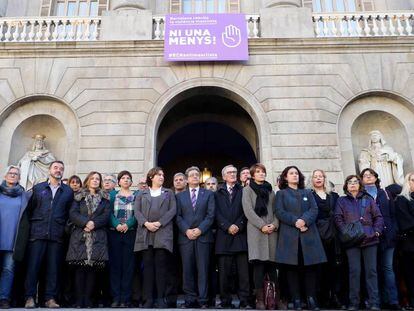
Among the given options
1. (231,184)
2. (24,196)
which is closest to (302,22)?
(231,184)

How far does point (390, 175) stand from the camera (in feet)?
39.8

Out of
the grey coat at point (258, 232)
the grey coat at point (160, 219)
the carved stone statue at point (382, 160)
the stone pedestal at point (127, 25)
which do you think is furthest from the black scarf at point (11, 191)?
the carved stone statue at point (382, 160)

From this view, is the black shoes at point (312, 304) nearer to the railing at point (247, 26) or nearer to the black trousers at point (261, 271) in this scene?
the black trousers at point (261, 271)

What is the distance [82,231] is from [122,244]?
2.45 feet

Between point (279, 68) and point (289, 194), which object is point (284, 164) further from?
point (289, 194)

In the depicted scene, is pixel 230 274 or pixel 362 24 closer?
pixel 230 274

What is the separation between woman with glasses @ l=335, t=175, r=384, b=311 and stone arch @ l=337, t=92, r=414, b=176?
573 centimetres

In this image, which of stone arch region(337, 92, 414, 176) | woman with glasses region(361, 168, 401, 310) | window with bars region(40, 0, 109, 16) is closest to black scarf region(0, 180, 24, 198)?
woman with glasses region(361, 168, 401, 310)

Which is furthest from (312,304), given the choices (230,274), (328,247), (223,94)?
(223,94)

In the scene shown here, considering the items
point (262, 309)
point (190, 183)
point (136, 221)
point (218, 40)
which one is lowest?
point (262, 309)

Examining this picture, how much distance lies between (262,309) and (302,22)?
1007 centimetres

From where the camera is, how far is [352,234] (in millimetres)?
A: 6461

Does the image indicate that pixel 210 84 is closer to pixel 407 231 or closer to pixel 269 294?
pixel 407 231

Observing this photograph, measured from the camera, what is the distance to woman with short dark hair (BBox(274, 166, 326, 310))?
6.29 m
